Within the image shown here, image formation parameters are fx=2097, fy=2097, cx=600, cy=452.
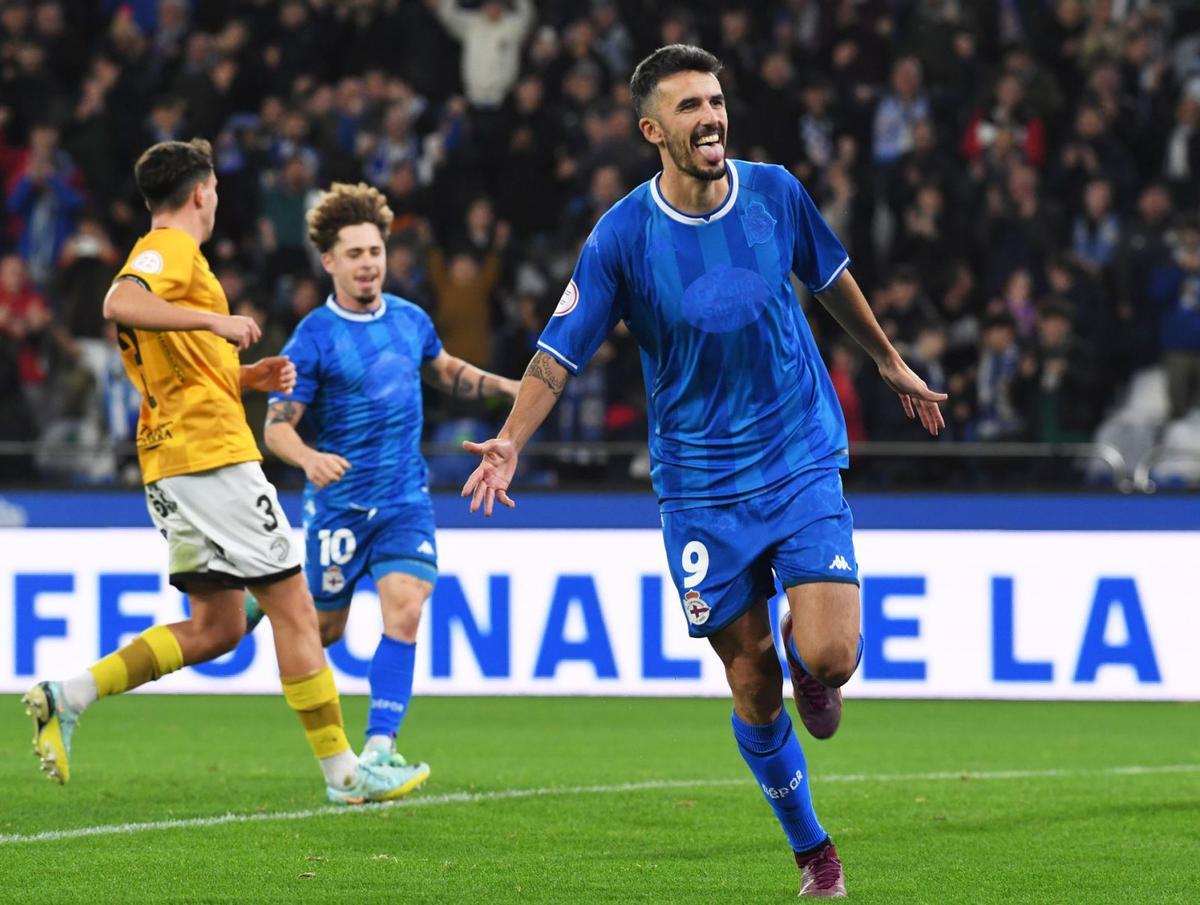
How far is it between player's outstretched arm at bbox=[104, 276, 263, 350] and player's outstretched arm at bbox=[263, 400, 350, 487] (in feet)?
2.91

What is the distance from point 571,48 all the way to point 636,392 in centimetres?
360

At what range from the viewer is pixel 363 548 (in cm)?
841

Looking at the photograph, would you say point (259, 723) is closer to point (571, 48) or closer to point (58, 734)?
point (58, 734)

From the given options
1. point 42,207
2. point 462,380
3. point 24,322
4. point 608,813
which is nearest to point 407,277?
point 24,322

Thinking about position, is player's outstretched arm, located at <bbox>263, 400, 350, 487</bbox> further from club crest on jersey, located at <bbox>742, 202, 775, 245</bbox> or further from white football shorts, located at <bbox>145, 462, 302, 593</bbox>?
club crest on jersey, located at <bbox>742, 202, 775, 245</bbox>

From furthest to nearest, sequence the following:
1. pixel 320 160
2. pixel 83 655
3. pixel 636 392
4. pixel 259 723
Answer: pixel 320 160 < pixel 636 392 < pixel 83 655 < pixel 259 723

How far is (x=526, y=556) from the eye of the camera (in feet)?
39.8

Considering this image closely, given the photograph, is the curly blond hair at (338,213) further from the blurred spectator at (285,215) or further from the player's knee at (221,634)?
the blurred spectator at (285,215)

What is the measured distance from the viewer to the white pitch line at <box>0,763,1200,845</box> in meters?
7.14

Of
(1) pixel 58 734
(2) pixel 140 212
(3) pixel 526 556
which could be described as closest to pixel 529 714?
(3) pixel 526 556

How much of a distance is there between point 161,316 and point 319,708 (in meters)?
1.60

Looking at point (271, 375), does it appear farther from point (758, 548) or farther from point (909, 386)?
point (909, 386)

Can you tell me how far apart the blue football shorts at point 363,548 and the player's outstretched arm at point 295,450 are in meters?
0.30

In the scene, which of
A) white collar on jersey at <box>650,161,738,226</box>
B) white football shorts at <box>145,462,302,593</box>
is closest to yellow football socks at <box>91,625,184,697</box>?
white football shorts at <box>145,462,302,593</box>
